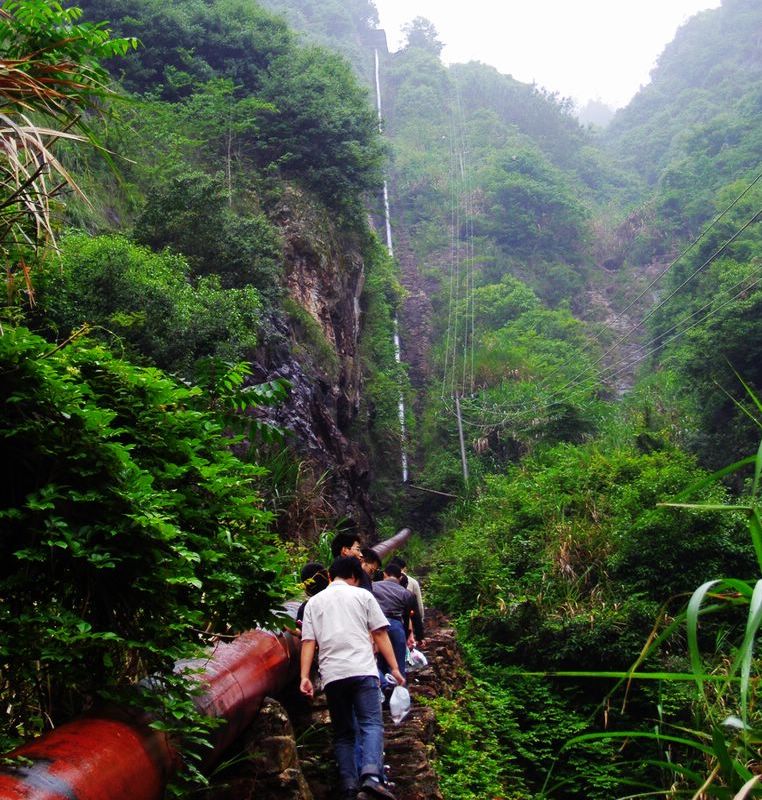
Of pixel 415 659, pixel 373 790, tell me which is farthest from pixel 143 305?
pixel 373 790

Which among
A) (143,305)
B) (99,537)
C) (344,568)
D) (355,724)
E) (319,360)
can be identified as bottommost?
(355,724)

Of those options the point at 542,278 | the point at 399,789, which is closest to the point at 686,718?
the point at 399,789

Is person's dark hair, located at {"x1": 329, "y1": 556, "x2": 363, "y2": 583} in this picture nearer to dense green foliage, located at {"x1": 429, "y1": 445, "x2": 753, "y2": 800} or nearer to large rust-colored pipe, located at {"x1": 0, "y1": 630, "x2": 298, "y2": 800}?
large rust-colored pipe, located at {"x1": 0, "y1": 630, "x2": 298, "y2": 800}

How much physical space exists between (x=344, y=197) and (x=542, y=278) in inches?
799

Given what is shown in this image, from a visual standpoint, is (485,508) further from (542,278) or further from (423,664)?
(542,278)

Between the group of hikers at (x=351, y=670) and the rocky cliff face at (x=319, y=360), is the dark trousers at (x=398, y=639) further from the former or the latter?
the rocky cliff face at (x=319, y=360)

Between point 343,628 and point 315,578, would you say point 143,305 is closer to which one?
point 315,578

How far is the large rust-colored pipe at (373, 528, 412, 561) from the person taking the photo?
16362mm

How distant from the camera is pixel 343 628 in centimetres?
504

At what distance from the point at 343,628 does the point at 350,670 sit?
25 cm

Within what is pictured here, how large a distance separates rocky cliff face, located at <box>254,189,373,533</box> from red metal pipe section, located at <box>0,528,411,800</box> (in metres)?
8.16

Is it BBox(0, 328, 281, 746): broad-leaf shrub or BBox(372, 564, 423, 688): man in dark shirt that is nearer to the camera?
BBox(0, 328, 281, 746): broad-leaf shrub

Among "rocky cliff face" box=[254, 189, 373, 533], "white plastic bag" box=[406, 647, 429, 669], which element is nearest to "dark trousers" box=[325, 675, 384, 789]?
"white plastic bag" box=[406, 647, 429, 669]

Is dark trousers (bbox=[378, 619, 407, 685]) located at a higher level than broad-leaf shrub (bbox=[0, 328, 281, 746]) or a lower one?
lower
